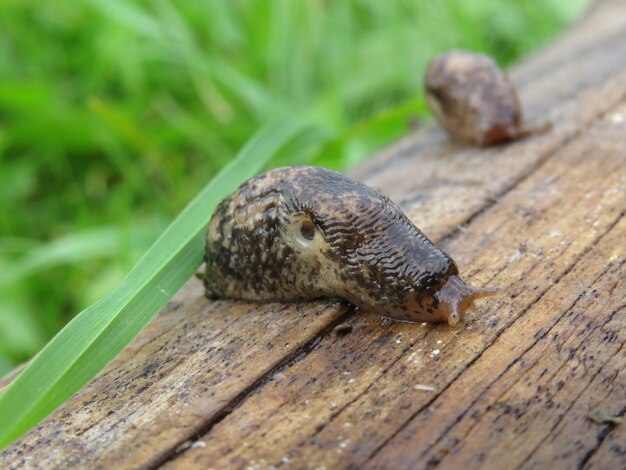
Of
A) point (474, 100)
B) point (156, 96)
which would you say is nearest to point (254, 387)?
point (474, 100)

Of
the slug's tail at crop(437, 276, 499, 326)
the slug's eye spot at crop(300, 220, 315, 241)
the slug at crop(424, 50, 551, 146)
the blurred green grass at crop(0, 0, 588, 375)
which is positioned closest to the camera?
the slug's tail at crop(437, 276, 499, 326)

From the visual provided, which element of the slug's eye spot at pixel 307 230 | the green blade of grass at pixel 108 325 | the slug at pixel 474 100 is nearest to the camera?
the green blade of grass at pixel 108 325

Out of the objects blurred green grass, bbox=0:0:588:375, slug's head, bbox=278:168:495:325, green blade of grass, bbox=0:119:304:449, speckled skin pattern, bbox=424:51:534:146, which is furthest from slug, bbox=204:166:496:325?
blurred green grass, bbox=0:0:588:375

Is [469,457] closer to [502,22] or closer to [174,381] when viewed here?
[174,381]

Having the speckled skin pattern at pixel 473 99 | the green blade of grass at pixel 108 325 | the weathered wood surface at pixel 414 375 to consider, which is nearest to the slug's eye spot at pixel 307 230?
the weathered wood surface at pixel 414 375

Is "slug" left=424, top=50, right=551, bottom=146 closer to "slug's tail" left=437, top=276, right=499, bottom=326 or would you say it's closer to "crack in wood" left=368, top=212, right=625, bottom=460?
"crack in wood" left=368, top=212, right=625, bottom=460

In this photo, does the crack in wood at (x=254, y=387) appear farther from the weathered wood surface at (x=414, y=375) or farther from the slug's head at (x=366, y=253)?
the slug's head at (x=366, y=253)

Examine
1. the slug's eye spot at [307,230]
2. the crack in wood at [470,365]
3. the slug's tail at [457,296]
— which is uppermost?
the slug's eye spot at [307,230]
